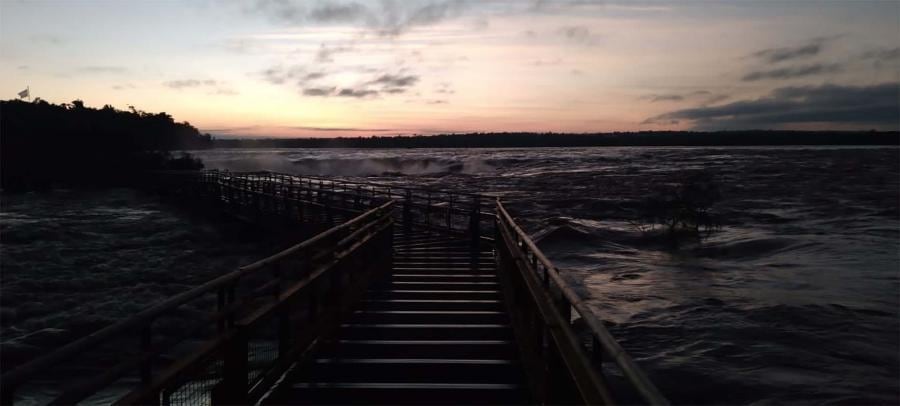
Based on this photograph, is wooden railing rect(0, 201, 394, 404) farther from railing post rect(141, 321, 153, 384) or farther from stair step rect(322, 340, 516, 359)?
stair step rect(322, 340, 516, 359)

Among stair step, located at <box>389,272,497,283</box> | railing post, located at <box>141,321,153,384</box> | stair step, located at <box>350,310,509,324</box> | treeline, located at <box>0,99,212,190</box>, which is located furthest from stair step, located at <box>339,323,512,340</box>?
treeline, located at <box>0,99,212,190</box>

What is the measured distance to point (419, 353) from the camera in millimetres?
7441

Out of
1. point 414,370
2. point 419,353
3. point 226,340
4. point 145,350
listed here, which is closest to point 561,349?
point 226,340

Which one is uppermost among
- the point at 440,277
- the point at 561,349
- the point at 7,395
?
the point at 7,395

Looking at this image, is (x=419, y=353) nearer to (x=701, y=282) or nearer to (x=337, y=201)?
(x=701, y=282)

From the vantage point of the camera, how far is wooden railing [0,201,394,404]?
3336 millimetres

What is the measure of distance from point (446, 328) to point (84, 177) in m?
65.5

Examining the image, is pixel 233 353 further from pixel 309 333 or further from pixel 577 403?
A: pixel 577 403

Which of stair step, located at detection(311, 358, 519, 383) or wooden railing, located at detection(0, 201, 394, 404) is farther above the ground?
wooden railing, located at detection(0, 201, 394, 404)

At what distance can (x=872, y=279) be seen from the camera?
68.8ft

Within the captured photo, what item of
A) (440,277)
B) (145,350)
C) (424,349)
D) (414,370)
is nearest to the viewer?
(145,350)

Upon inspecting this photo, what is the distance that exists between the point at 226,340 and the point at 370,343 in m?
3.03

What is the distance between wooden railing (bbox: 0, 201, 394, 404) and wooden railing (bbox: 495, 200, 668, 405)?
2356 millimetres

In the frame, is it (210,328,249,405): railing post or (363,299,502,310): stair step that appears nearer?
(210,328,249,405): railing post
